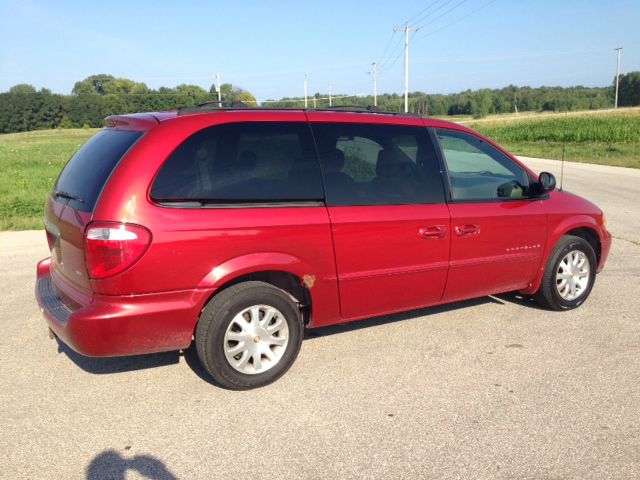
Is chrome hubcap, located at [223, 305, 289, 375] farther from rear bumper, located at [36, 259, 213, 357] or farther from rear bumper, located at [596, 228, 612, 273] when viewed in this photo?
rear bumper, located at [596, 228, 612, 273]

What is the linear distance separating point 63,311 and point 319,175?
71.6 inches

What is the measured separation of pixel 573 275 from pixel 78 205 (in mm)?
4092

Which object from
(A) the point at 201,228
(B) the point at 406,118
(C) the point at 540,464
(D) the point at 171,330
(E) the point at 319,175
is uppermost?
(B) the point at 406,118

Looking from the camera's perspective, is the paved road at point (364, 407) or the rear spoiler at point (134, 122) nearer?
the paved road at point (364, 407)

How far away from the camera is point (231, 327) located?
11.6ft

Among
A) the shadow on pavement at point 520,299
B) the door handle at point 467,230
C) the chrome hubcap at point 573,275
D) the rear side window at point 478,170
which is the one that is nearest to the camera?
the door handle at point 467,230

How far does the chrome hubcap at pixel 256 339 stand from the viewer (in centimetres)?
356

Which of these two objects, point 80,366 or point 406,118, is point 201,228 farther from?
point 406,118

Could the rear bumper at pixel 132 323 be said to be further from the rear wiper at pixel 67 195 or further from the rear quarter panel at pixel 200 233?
the rear wiper at pixel 67 195

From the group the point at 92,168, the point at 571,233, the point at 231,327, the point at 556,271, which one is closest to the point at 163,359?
the point at 231,327

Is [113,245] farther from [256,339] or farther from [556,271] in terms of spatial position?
[556,271]

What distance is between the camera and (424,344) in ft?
14.3

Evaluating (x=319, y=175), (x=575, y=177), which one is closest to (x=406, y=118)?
(x=319, y=175)

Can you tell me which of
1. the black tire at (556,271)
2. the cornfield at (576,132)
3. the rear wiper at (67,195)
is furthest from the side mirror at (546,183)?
the cornfield at (576,132)
